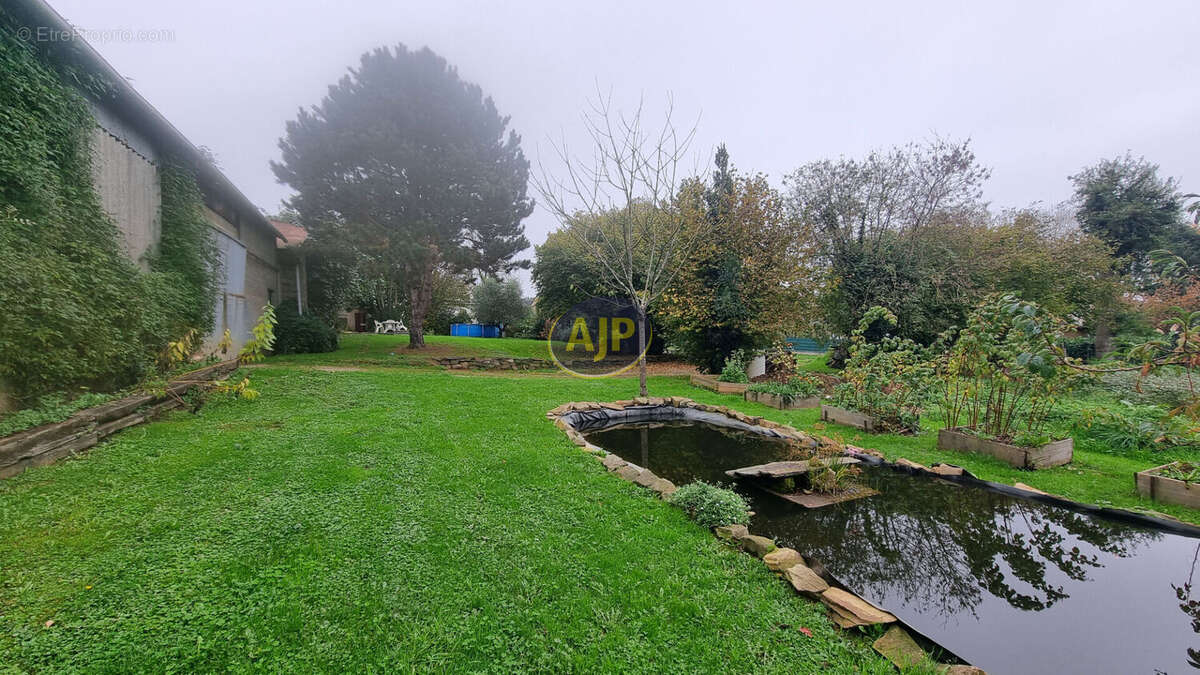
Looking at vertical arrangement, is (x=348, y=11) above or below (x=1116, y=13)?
above

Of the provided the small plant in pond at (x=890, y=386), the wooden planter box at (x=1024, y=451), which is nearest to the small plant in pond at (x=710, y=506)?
the wooden planter box at (x=1024, y=451)

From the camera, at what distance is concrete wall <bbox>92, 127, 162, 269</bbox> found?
541 centimetres

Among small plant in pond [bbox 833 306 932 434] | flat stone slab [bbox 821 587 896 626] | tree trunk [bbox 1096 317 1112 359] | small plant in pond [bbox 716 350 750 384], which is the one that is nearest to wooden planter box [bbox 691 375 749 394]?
small plant in pond [bbox 716 350 750 384]

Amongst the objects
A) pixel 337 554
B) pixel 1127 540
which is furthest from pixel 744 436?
pixel 337 554

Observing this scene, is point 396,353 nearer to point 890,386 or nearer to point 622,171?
point 622,171

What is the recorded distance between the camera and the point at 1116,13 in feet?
19.7

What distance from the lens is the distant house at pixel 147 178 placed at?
5184 millimetres

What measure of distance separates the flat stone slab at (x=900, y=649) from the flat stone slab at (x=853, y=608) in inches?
2.3

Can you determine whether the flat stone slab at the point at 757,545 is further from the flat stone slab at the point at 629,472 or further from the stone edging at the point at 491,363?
the stone edging at the point at 491,363

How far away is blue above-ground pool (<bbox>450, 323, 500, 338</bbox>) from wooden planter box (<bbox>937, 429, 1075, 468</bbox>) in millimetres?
21203

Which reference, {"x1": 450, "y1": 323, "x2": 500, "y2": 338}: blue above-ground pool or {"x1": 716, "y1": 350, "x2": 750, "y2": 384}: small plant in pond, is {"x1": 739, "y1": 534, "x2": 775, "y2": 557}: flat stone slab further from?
{"x1": 450, "y1": 323, "x2": 500, "y2": 338}: blue above-ground pool

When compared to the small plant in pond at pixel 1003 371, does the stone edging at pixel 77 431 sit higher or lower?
lower

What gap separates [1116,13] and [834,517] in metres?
8.92

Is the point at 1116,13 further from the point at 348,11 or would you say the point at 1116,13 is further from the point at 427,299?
the point at 427,299
